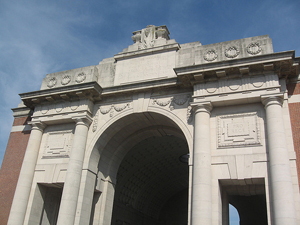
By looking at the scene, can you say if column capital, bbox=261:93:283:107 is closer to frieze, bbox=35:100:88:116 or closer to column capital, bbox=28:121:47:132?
frieze, bbox=35:100:88:116

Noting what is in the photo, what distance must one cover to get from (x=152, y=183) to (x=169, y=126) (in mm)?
12268

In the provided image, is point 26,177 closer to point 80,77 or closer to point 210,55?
point 80,77

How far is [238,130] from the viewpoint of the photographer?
1689 cm

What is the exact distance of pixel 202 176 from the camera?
A: 15844 millimetres

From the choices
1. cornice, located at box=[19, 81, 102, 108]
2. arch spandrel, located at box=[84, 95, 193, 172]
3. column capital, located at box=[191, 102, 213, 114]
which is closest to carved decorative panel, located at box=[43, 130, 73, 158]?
arch spandrel, located at box=[84, 95, 193, 172]

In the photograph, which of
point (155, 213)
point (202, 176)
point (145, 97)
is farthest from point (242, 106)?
point (155, 213)

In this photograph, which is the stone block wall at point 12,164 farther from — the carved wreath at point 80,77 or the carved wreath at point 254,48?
the carved wreath at point 254,48

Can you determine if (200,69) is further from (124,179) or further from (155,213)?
(155,213)

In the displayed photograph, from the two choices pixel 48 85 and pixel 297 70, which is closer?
pixel 297 70

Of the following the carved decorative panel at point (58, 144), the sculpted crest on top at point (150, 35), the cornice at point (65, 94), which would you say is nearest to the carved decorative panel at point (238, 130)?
the sculpted crest on top at point (150, 35)

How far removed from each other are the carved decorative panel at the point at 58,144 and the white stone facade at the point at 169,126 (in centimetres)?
7

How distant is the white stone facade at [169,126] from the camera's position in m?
15.8

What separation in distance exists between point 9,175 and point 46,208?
12.7 ft

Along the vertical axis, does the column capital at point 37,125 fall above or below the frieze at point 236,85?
below
